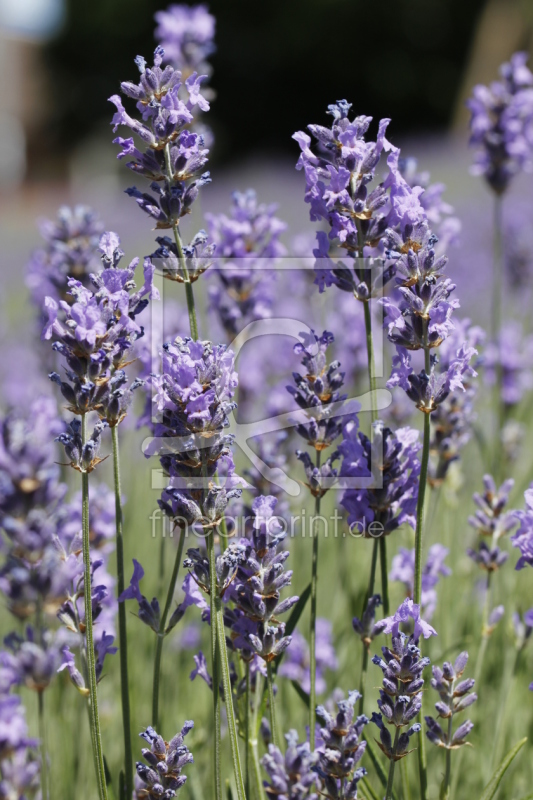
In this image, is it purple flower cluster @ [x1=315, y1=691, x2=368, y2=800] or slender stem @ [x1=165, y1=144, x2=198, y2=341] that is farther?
slender stem @ [x1=165, y1=144, x2=198, y2=341]

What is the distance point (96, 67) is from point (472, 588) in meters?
30.2

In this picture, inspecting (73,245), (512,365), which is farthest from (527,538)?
(512,365)

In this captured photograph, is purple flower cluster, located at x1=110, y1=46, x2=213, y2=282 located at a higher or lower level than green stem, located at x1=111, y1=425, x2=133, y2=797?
higher

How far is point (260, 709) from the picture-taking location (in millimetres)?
1588

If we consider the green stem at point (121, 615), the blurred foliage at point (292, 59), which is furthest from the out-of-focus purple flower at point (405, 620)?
the blurred foliage at point (292, 59)

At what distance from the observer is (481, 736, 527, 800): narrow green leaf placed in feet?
4.57

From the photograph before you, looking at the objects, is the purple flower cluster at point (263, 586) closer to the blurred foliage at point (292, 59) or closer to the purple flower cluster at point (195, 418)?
the purple flower cluster at point (195, 418)

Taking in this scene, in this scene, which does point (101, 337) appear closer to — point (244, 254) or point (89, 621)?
point (89, 621)

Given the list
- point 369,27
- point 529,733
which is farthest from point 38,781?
point 369,27

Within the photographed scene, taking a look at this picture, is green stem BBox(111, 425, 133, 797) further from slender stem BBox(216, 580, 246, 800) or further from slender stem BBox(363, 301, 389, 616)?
slender stem BBox(363, 301, 389, 616)

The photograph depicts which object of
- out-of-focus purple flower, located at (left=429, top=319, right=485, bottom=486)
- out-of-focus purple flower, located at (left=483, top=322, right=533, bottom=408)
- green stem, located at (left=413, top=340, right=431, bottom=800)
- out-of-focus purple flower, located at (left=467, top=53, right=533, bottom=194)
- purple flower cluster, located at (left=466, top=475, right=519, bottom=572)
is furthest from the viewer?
out-of-focus purple flower, located at (left=483, top=322, right=533, bottom=408)

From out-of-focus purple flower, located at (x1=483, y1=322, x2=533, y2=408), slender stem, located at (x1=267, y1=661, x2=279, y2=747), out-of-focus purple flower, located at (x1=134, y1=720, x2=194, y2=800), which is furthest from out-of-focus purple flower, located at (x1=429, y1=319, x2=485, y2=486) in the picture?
out-of-focus purple flower, located at (x1=483, y1=322, x2=533, y2=408)

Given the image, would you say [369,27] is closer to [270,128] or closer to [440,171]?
[270,128]

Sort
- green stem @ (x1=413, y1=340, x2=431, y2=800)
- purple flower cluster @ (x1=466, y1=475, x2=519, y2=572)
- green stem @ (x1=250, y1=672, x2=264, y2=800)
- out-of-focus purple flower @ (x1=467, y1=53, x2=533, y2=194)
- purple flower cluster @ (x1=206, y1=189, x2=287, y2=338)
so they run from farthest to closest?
1. out-of-focus purple flower @ (x1=467, y1=53, x2=533, y2=194)
2. purple flower cluster @ (x1=206, y1=189, x2=287, y2=338)
3. purple flower cluster @ (x1=466, y1=475, x2=519, y2=572)
4. green stem @ (x1=250, y1=672, x2=264, y2=800)
5. green stem @ (x1=413, y1=340, x2=431, y2=800)
